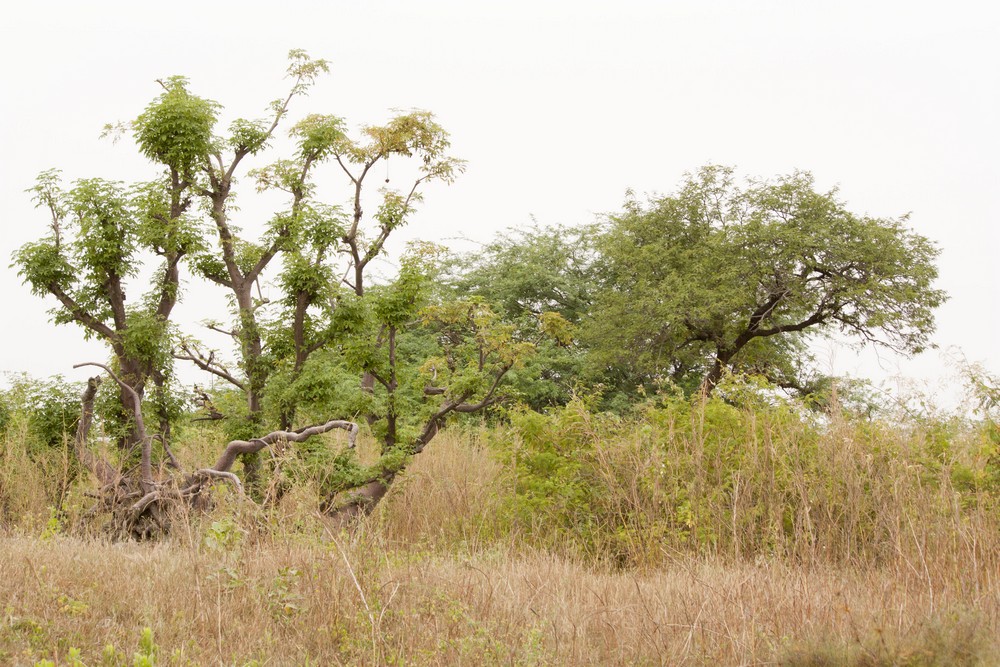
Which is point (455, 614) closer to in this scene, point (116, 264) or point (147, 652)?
point (147, 652)

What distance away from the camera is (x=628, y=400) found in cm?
2295

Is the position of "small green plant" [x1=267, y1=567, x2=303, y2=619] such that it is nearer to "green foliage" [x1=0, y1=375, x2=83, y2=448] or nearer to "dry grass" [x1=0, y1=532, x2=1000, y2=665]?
"dry grass" [x1=0, y1=532, x2=1000, y2=665]

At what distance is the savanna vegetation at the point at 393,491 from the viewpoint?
499 centimetres

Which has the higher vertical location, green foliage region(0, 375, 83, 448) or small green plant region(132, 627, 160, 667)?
green foliage region(0, 375, 83, 448)

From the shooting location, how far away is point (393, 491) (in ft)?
34.1

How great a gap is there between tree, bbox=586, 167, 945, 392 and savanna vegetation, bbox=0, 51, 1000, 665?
32.3 ft

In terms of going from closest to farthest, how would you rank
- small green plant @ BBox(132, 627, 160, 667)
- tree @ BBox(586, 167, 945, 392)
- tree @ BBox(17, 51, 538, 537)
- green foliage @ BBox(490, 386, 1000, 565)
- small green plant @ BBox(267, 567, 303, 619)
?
small green plant @ BBox(132, 627, 160, 667), small green plant @ BBox(267, 567, 303, 619), green foliage @ BBox(490, 386, 1000, 565), tree @ BBox(17, 51, 538, 537), tree @ BBox(586, 167, 945, 392)

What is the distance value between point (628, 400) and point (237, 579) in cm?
1824

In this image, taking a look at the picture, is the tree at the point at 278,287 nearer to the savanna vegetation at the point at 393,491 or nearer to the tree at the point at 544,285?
the savanna vegetation at the point at 393,491

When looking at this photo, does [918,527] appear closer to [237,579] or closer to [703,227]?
[237,579]

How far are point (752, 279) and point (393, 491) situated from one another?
44.2 ft

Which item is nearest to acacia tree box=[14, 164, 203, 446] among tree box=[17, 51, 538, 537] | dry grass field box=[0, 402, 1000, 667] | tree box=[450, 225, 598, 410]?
tree box=[17, 51, 538, 537]

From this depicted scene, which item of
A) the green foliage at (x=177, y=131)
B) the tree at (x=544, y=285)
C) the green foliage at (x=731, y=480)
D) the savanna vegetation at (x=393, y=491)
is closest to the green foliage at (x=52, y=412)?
the savanna vegetation at (x=393, y=491)

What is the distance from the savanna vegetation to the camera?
4.99 metres
